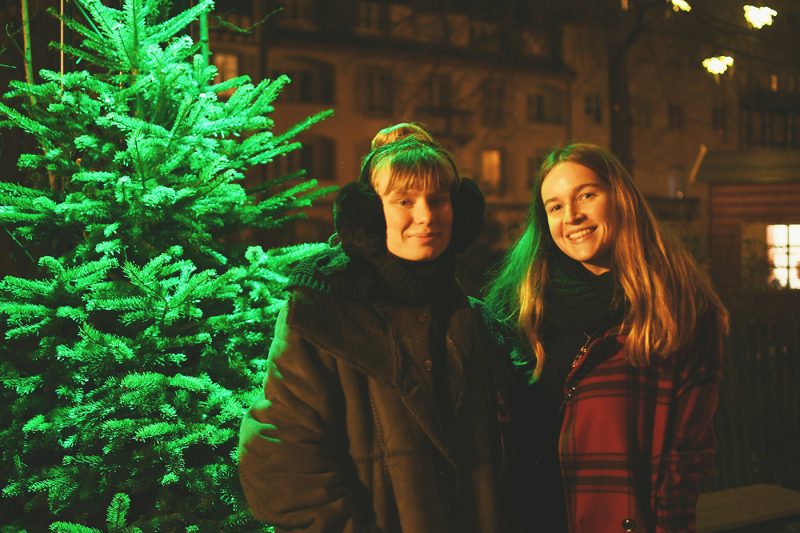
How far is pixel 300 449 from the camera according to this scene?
2430 mm

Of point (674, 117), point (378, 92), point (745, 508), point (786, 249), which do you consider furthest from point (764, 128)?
point (745, 508)

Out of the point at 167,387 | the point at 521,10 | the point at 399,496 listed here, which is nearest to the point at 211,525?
the point at 167,387

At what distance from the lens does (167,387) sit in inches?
124

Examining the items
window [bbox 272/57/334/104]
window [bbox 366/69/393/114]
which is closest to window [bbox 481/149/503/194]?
window [bbox 366/69/393/114]

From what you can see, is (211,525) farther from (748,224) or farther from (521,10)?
(521,10)

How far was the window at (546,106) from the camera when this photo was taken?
133ft

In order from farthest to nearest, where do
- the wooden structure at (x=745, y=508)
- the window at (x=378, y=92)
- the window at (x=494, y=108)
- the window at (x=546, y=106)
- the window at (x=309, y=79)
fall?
the window at (x=546, y=106)
the window at (x=494, y=108)
the window at (x=378, y=92)
the window at (x=309, y=79)
the wooden structure at (x=745, y=508)

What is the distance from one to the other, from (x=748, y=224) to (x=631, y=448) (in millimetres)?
15458

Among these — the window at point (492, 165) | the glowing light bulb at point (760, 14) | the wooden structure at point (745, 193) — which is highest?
the window at point (492, 165)

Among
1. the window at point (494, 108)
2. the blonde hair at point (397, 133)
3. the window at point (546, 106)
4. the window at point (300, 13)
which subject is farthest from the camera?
the window at point (546, 106)

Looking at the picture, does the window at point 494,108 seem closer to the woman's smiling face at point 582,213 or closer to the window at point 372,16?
the window at point 372,16

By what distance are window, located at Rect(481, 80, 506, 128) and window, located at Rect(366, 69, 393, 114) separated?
5.95 meters

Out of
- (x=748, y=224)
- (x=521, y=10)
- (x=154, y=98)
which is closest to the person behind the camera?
(x=154, y=98)

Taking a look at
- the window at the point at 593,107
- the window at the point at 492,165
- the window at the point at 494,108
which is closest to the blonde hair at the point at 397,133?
the window at the point at 494,108
